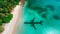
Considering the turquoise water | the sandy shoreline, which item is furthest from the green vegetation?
the turquoise water

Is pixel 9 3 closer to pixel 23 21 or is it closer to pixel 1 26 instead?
pixel 23 21

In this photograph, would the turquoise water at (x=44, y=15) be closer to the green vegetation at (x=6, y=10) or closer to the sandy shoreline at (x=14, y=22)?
the sandy shoreline at (x=14, y=22)

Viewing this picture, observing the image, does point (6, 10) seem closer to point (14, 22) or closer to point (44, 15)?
point (14, 22)

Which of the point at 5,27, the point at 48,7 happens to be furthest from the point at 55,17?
the point at 5,27

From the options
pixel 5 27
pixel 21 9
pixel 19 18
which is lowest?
pixel 5 27

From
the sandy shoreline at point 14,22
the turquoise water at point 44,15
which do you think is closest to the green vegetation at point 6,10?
the sandy shoreline at point 14,22

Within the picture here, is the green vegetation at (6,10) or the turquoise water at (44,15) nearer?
the green vegetation at (6,10)
